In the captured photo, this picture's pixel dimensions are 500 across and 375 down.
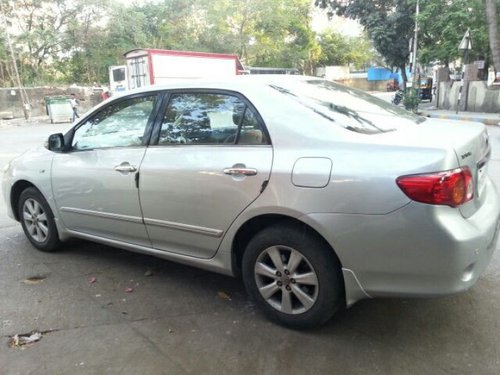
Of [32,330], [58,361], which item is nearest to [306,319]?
[58,361]

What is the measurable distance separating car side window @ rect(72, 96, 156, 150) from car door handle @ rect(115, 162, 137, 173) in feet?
0.57

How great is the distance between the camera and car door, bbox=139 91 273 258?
2939 millimetres

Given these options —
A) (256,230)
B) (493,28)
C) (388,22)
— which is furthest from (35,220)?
(388,22)

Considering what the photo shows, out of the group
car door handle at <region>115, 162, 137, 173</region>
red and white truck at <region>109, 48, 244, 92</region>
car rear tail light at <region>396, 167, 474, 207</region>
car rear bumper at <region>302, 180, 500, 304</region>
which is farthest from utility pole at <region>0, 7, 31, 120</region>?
car rear tail light at <region>396, 167, 474, 207</region>

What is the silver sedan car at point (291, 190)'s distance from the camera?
8.04 ft

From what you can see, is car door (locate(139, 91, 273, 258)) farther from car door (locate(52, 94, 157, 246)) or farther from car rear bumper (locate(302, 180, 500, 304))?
car rear bumper (locate(302, 180, 500, 304))

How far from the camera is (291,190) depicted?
2.71 m

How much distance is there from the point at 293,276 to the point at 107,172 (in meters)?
1.70

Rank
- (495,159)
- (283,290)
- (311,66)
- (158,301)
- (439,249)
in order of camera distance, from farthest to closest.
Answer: (311,66), (495,159), (158,301), (283,290), (439,249)

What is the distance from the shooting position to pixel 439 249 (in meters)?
2.40

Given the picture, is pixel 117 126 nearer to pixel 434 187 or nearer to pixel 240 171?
pixel 240 171

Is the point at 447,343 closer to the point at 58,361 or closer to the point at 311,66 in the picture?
the point at 58,361

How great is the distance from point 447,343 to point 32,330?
102 inches

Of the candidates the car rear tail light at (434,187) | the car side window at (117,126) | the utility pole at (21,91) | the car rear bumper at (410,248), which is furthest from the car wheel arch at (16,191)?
the utility pole at (21,91)
